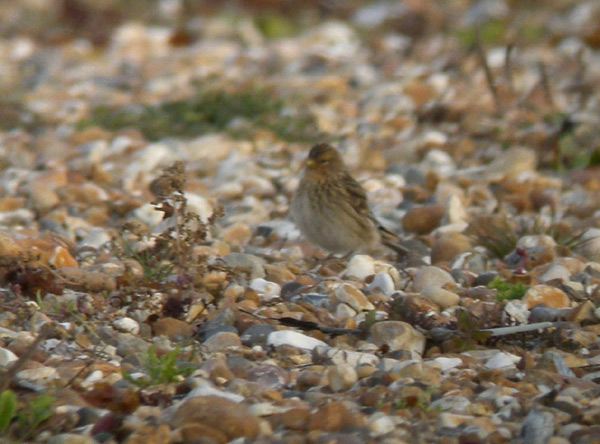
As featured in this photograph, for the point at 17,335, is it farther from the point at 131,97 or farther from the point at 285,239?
the point at 131,97

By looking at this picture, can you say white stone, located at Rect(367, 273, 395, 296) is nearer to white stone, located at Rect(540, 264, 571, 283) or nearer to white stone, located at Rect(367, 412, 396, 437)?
white stone, located at Rect(540, 264, 571, 283)

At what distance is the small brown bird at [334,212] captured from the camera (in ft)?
21.8

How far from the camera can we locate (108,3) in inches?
580

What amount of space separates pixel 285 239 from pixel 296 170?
1442 millimetres

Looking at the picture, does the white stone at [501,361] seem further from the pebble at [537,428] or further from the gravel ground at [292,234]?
the pebble at [537,428]

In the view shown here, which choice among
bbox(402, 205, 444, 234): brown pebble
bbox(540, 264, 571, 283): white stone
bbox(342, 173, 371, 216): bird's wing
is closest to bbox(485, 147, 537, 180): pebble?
bbox(402, 205, 444, 234): brown pebble

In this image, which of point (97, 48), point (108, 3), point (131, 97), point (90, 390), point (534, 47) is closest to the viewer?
point (90, 390)

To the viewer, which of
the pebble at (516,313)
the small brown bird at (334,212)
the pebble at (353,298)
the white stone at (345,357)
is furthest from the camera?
the small brown bird at (334,212)

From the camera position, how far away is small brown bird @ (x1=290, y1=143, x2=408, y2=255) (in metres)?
6.64

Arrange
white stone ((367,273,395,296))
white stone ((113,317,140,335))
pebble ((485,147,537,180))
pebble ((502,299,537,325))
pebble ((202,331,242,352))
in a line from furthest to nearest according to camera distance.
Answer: pebble ((485,147,537,180)) → white stone ((367,273,395,296)) → pebble ((502,299,537,325)) → white stone ((113,317,140,335)) → pebble ((202,331,242,352))

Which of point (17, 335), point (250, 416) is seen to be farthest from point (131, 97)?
point (250, 416)

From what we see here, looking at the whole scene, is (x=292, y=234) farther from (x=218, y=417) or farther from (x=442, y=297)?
(x=218, y=417)

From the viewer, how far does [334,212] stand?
681cm

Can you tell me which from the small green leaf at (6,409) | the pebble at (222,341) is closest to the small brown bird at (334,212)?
the pebble at (222,341)
